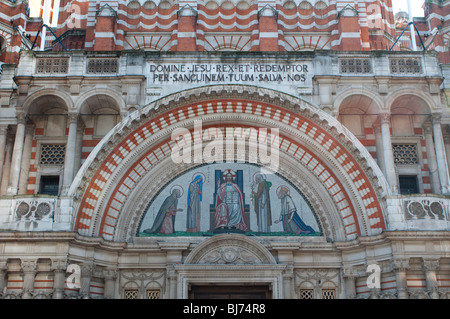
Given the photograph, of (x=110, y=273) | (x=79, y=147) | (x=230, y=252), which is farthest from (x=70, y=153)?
(x=230, y=252)

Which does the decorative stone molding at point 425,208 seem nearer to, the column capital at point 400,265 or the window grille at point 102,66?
the column capital at point 400,265

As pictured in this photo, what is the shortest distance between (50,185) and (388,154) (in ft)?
37.7

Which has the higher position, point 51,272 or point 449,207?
point 449,207

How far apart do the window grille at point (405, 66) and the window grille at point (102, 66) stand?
960 cm

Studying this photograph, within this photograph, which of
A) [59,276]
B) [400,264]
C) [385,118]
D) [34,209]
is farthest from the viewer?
[385,118]

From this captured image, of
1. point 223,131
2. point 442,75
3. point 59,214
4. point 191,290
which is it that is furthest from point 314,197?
point 59,214

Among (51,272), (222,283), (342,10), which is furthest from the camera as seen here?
(342,10)

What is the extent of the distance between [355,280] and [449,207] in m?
3.64

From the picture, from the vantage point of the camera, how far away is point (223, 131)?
17.8m

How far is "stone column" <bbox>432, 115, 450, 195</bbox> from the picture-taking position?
15992mm

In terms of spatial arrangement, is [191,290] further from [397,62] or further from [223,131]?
[397,62]

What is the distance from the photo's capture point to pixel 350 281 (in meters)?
15.8

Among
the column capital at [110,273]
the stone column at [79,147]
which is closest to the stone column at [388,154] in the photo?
the column capital at [110,273]

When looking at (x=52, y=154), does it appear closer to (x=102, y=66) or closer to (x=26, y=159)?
(x=26, y=159)
